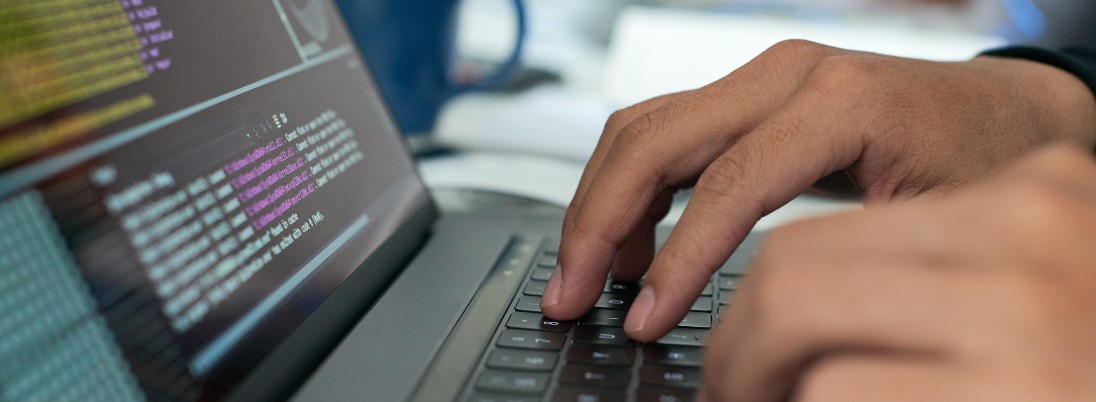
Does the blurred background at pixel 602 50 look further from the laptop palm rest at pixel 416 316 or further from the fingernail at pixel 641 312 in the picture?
the fingernail at pixel 641 312

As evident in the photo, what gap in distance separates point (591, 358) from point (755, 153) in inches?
4.5

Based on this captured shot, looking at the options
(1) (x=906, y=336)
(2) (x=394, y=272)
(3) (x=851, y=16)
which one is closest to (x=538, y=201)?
(2) (x=394, y=272)

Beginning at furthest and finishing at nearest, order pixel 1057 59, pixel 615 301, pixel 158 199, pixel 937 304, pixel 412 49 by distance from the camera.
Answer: pixel 412 49, pixel 1057 59, pixel 615 301, pixel 158 199, pixel 937 304

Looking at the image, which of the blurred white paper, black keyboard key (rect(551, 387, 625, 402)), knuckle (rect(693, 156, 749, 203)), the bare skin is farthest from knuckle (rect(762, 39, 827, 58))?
the blurred white paper

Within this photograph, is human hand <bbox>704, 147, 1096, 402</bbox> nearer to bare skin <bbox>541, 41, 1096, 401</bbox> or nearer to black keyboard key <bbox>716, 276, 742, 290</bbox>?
bare skin <bbox>541, 41, 1096, 401</bbox>

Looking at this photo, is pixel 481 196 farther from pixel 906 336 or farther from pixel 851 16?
pixel 851 16

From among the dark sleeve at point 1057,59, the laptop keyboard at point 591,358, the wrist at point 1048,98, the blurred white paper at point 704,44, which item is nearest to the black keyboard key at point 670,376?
the laptop keyboard at point 591,358

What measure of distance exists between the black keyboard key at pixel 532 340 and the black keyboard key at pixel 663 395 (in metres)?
0.05

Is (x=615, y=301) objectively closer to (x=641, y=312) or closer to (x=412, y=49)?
(x=641, y=312)

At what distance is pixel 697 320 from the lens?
405 mm

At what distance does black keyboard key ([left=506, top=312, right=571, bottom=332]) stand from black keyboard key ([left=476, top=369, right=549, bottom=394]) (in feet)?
0.15

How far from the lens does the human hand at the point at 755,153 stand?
13.8 inches

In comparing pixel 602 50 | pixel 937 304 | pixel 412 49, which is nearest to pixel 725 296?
pixel 937 304

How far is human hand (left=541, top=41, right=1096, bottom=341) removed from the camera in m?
0.35
